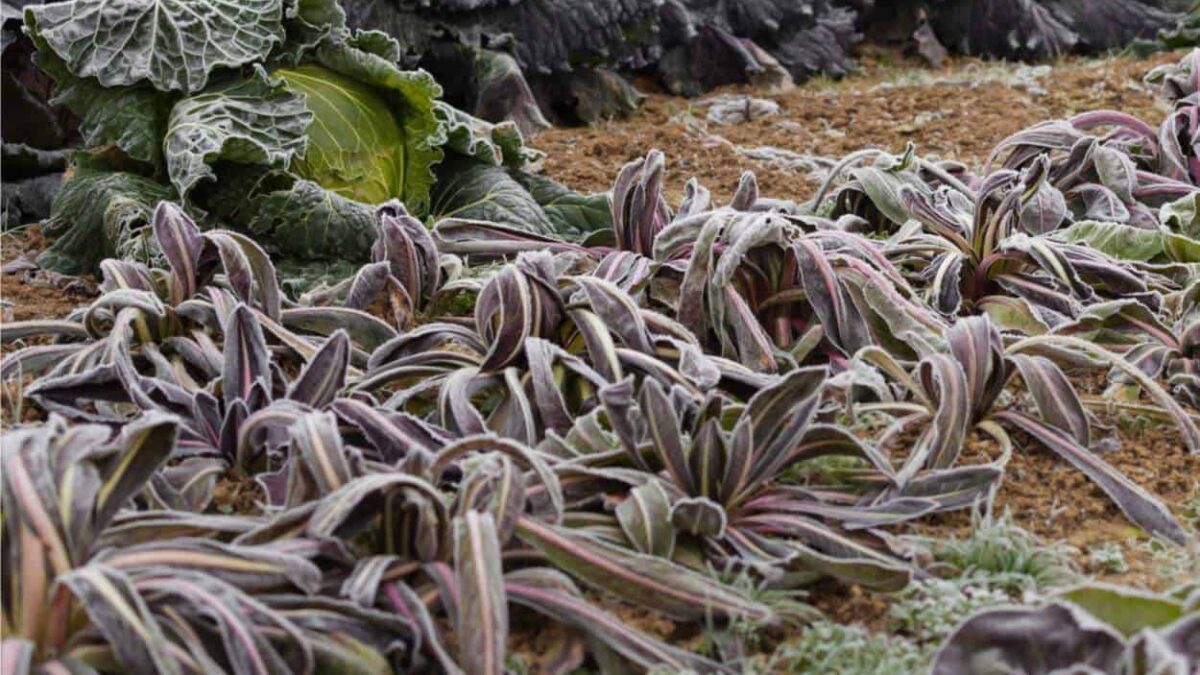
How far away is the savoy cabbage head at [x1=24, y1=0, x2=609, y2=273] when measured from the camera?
3.70 m

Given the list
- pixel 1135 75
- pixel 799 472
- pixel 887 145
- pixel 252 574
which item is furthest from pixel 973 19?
pixel 252 574

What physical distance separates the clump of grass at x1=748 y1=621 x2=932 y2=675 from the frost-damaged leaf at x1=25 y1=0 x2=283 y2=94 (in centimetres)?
242

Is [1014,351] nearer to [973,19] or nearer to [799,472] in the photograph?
[799,472]

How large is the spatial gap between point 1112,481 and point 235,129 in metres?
2.32

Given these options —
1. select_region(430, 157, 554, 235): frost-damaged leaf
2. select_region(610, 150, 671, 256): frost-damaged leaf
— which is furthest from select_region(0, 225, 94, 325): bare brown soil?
select_region(610, 150, 671, 256): frost-damaged leaf

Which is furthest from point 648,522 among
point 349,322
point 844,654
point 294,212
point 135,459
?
point 294,212

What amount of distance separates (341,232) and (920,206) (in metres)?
1.48

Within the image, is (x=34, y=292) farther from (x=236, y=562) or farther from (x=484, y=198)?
(x=236, y=562)

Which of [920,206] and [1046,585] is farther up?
[920,206]

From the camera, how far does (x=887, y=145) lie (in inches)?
216

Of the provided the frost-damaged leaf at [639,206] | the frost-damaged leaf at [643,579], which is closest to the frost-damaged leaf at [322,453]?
the frost-damaged leaf at [643,579]

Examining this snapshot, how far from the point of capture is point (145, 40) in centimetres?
377

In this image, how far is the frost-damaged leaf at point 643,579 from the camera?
6.75ft

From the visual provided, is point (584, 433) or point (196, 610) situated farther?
point (584, 433)
